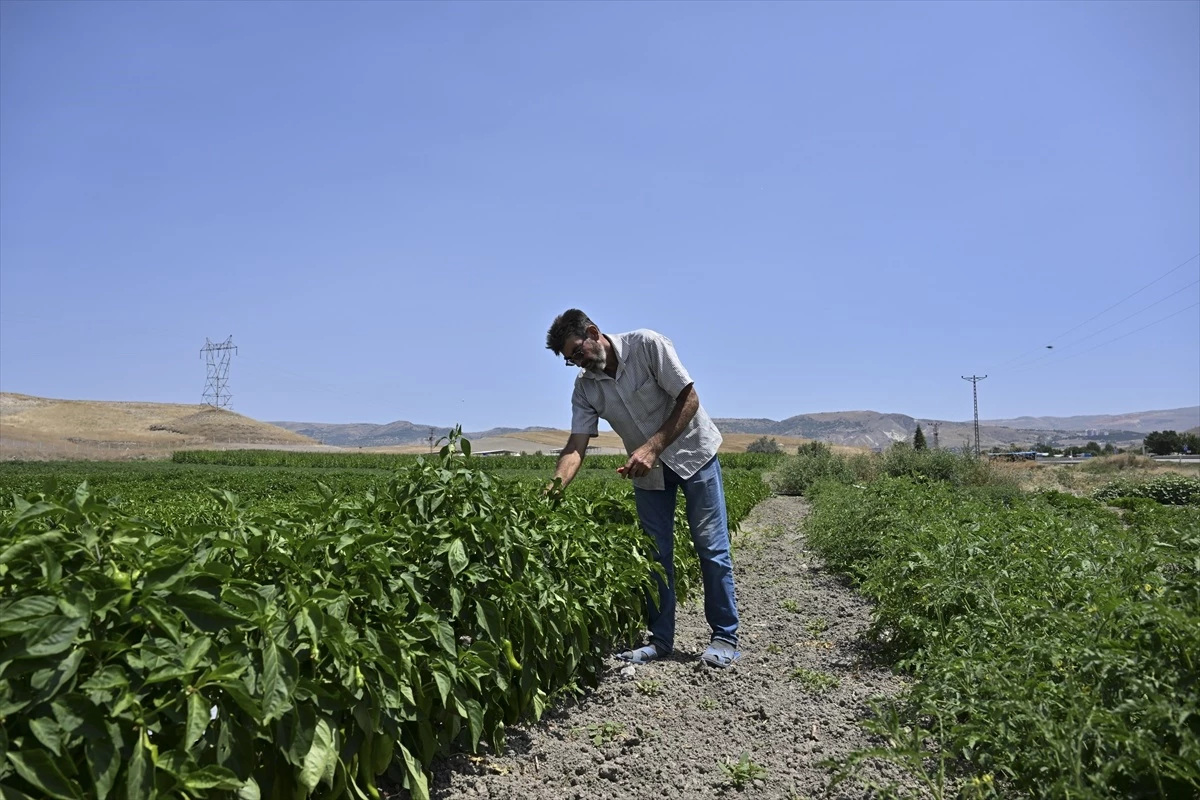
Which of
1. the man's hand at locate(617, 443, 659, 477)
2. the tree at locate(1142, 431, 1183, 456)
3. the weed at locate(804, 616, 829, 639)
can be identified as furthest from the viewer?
the tree at locate(1142, 431, 1183, 456)

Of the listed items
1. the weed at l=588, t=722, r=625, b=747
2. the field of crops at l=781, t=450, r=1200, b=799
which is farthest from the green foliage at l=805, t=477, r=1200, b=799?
the weed at l=588, t=722, r=625, b=747

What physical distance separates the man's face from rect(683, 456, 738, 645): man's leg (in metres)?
0.90

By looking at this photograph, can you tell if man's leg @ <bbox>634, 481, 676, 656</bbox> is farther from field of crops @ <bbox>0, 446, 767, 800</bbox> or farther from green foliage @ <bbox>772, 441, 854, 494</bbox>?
green foliage @ <bbox>772, 441, 854, 494</bbox>

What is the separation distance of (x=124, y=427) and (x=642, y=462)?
109814mm

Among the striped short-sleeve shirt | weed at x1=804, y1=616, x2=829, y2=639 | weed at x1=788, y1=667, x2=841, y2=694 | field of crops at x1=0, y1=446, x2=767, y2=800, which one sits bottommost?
weed at x1=804, y1=616, x2=829, y2=639

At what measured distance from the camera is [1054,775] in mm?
2068

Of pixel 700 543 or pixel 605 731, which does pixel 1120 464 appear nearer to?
pixel 700 543

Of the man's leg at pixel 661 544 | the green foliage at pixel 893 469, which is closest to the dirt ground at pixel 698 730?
the man's leg at pixel 661 544

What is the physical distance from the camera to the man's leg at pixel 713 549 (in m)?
4.63

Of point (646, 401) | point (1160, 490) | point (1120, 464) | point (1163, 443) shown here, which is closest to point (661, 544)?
point (646, 401)

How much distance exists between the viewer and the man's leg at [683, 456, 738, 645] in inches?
182

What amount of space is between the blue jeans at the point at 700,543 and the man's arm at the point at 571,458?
46cm

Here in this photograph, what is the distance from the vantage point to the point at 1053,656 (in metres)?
2.43

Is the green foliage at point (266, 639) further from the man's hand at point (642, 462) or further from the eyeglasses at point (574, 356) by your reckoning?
the eyeglasses at point (574, 356)
